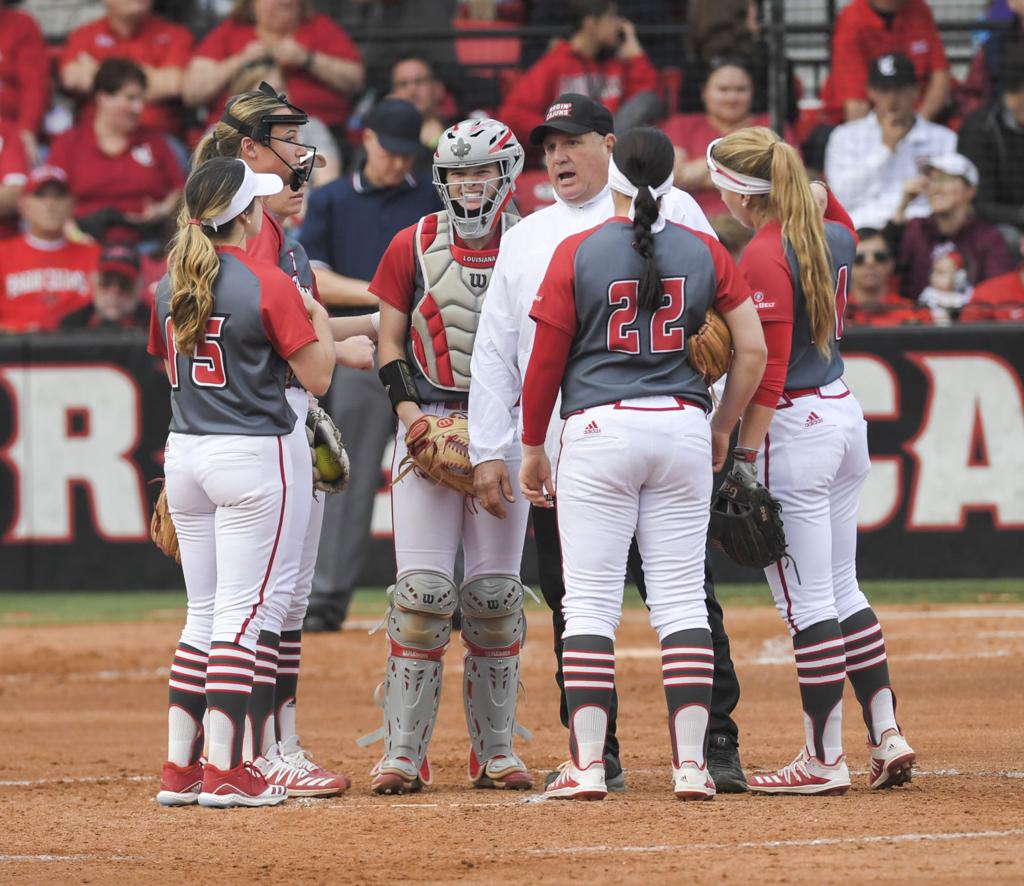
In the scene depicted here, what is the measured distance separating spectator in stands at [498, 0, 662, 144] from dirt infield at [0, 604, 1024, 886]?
17.5 ft

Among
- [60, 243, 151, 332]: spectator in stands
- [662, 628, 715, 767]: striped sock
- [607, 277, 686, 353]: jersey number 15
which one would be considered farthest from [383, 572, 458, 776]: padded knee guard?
[60, 243, 151, 332]: spectator in stands

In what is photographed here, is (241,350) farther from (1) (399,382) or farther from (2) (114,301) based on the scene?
(2) (114,301)

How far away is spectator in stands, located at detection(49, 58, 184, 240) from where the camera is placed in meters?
13.7

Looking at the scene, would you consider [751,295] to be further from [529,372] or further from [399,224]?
[399,224]

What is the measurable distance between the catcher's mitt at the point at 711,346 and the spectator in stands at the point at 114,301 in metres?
7.64

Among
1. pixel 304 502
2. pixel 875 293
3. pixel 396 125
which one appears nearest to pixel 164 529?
pixel 304 502

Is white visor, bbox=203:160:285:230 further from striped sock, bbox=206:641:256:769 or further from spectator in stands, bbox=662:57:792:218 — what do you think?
spectator in stands, bbox=662:57:792:218

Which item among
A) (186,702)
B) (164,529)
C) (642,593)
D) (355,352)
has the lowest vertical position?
(186,702)

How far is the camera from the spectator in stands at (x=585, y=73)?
13.3 m

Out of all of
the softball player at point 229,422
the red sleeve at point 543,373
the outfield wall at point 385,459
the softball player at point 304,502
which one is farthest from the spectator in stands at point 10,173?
the red sleeve at point 543,373

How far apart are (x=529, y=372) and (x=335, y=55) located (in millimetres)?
9095

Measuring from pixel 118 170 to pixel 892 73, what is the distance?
6.03 metres

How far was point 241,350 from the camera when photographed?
559 cm

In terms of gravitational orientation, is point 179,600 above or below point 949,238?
below
